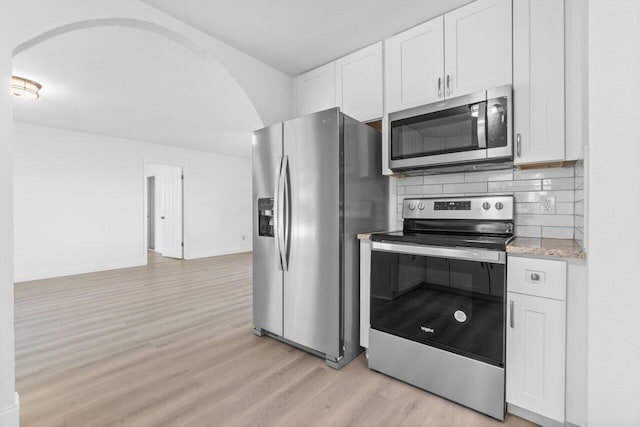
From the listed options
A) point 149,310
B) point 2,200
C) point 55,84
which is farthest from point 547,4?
point 55,84

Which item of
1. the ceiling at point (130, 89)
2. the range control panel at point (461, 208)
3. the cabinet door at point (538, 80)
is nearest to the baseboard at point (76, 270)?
the ceiling at point (130, 89)

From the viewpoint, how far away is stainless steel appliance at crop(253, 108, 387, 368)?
2.09 m

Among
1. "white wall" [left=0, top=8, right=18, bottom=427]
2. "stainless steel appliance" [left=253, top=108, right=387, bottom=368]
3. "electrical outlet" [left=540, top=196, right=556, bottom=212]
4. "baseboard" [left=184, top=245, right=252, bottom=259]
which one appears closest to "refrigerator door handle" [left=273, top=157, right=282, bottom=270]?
"stainless steel appliance" [left=253, top=108, right=387, bottom=368]

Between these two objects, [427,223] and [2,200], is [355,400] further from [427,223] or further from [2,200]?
[2,200]

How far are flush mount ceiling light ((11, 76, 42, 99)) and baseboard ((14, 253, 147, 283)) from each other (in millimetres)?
2898

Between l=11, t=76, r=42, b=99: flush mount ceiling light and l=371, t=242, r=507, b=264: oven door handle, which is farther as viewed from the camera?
l=11, t=76, r=42, b=99: flush mount ceiling light

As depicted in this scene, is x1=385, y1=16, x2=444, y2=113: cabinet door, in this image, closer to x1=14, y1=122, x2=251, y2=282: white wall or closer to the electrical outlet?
the electrical outlet

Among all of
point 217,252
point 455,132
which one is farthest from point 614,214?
point 217,252

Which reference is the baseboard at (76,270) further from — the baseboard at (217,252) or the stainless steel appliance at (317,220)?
the stainless steel appliance at (317,220)

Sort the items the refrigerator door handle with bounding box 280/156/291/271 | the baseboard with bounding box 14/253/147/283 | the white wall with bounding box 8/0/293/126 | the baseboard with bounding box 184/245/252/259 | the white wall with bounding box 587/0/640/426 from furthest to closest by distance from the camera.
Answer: the baseboard with bounding box 184/245/252/259, the baseboard with bounding box 14/253/147/283, the refrigerator door handle with bounding box 280/156/291/271, the white wall with bounding box 8/0/293/126, the white wall with bounding box 587/0/640/426

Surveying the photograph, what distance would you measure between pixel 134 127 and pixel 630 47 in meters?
5.87

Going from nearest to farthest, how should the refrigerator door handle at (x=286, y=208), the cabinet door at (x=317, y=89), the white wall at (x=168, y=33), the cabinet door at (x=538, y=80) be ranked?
1. the white wall at (x=168, y=33)
2. the cabinet door at (x=538, y=80)
3. the refrigerator door handle at (x=286, y=208)
4. the cabinet door at (x=317, y=89)

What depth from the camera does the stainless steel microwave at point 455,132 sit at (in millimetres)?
1796

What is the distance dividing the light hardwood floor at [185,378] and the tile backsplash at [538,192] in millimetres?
1116
